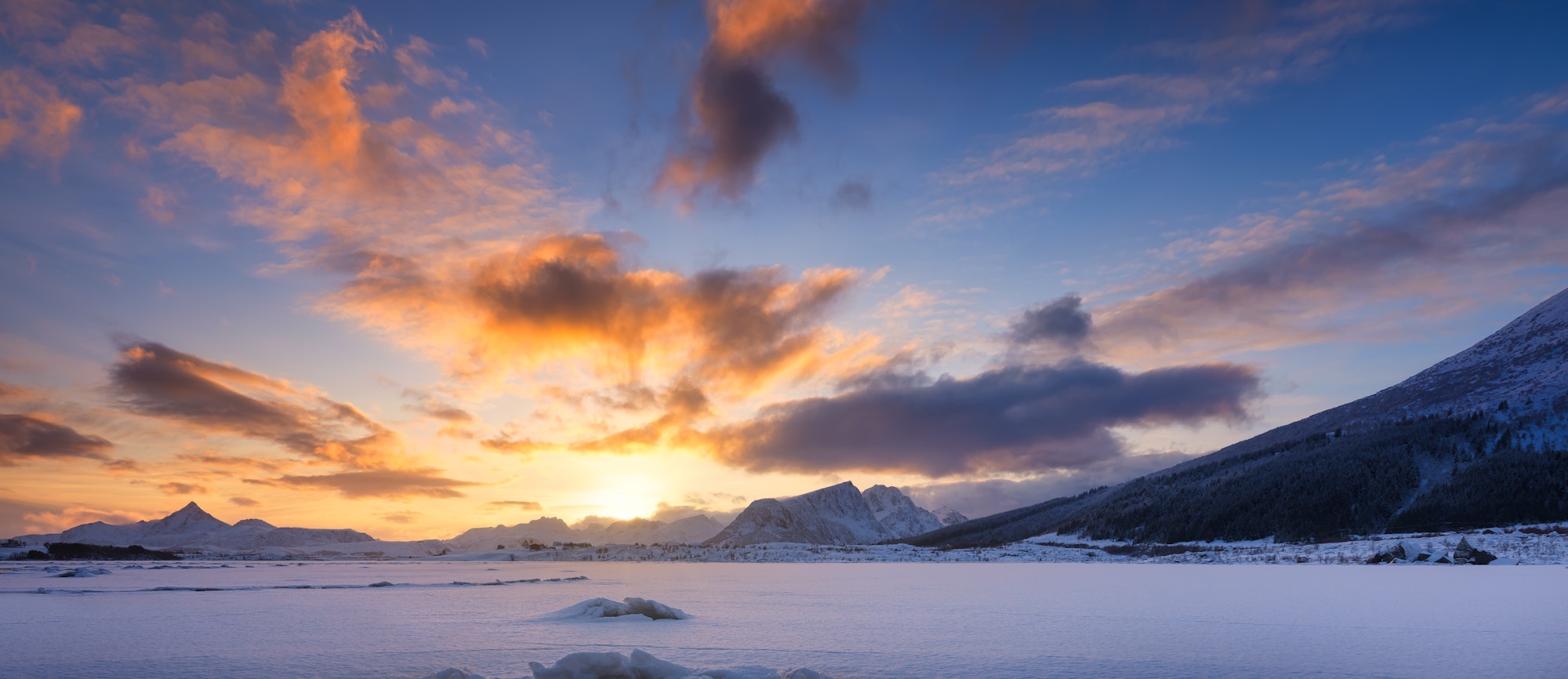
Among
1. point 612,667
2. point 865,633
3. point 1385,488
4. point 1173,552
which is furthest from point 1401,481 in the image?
point 612,667

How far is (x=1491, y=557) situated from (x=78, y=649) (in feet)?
279

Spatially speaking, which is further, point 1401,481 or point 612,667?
point 1401,481

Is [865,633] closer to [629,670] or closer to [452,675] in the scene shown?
[629,670]

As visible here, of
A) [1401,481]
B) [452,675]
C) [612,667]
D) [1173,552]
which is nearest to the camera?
[452,675]

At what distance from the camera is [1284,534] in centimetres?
13275

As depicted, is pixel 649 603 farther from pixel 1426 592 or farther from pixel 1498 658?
pixel 1426 592

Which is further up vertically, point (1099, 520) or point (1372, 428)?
point (1372, 428)

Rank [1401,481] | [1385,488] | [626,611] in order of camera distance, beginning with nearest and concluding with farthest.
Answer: [626,611] → [1385,488] → [1401,481]

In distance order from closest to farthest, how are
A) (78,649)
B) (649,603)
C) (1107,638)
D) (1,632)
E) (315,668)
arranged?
1. (315,668)
2. (78,649)
3. (1107,638)
4. (1,632)
5. (649,603)

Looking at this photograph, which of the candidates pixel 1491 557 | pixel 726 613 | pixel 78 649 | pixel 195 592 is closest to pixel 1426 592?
pixel 726 613

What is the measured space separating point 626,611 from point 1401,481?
165 m

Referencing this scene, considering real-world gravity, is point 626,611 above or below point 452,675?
below

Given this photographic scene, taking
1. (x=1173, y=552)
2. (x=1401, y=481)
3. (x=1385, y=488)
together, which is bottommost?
(x=1173, y=552)

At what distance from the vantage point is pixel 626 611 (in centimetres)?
2734
